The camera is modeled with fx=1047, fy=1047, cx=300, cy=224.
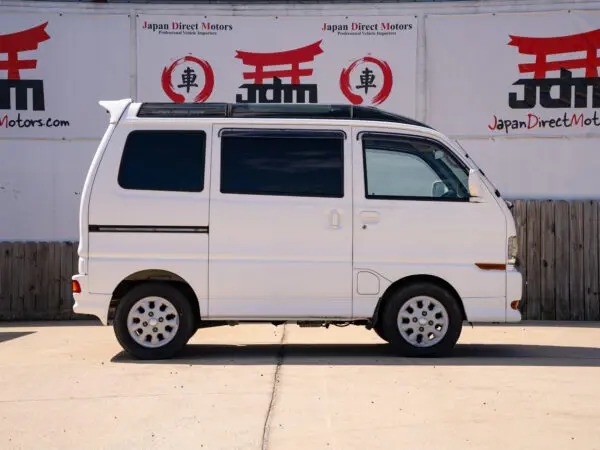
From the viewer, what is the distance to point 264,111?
10000 mm

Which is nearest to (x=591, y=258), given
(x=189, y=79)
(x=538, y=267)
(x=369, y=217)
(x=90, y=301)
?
(x=538, y=267)

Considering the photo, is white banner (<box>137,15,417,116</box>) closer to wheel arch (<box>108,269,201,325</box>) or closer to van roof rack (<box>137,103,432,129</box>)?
van roof rack (<box>137,103,432,129</box>)

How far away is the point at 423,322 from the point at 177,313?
2.29 meters

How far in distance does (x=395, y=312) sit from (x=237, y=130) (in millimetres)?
2256

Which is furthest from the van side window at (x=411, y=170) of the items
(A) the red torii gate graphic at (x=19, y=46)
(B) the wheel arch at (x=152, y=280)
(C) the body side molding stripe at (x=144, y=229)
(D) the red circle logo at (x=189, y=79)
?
(A) the red torii gate graphic at (x=19, y=46)

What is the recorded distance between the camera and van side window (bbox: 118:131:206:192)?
31.9 feet

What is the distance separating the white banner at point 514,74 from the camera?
46.7 feet

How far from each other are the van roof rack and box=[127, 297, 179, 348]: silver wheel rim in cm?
178

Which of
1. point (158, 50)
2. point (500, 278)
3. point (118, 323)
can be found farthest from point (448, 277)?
point (158, 50)

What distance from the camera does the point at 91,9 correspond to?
47.4 ft

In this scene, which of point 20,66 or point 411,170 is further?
point 20,66

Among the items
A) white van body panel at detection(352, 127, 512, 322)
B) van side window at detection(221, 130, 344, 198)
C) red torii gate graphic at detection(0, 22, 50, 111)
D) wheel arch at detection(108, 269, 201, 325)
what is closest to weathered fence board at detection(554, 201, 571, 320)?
white van body panel at detection(352, 127, 512, 322)

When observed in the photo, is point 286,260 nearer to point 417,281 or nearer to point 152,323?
point 417,281

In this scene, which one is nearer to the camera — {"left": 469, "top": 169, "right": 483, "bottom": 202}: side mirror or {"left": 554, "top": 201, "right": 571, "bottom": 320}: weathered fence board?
{"left": 469, "top": 169, "right": 483, "bottom": 202}: side mirror
